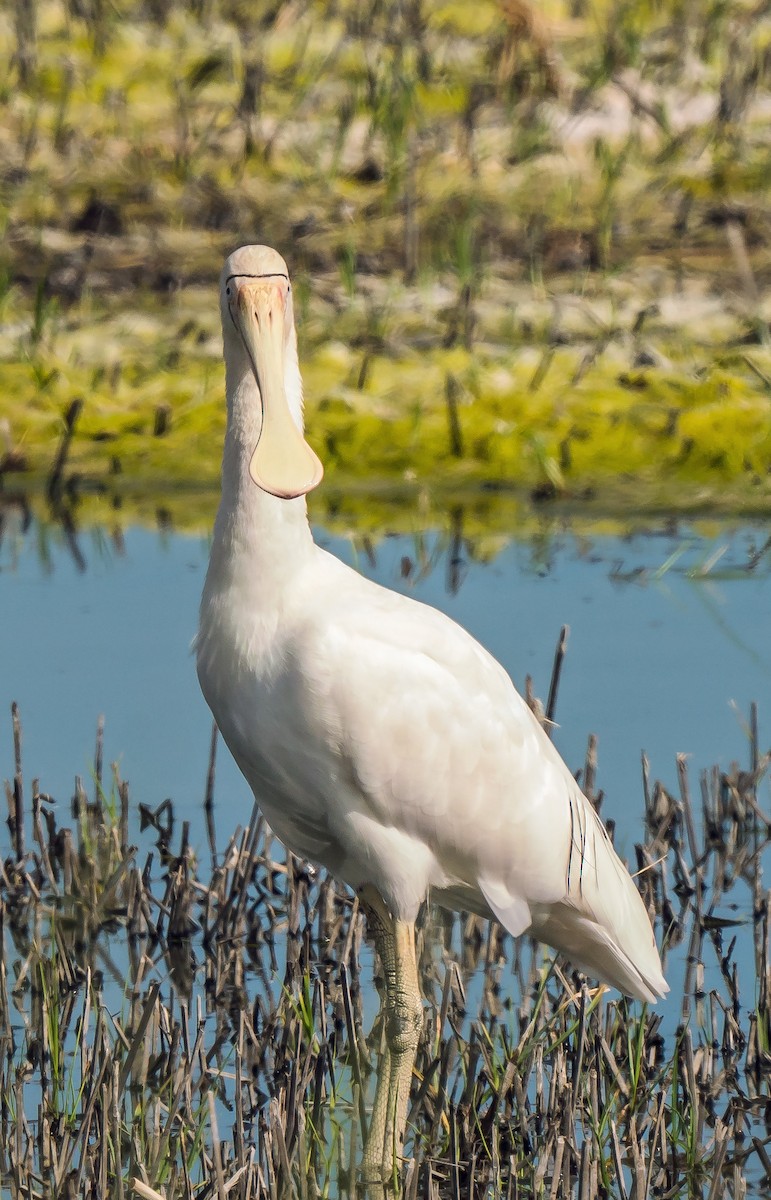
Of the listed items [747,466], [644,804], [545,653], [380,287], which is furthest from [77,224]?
[644,804]

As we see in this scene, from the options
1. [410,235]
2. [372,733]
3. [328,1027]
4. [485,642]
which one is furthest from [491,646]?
[410,235]

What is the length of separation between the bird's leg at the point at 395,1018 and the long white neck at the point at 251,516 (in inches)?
29.6

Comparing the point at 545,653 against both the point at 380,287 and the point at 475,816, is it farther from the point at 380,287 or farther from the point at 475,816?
the point at 380,287

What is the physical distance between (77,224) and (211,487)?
308 centimetres

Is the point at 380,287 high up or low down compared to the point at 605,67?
down

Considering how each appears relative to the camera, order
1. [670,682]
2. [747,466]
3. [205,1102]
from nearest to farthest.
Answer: [205,1102] < [670,682] < [747,466]

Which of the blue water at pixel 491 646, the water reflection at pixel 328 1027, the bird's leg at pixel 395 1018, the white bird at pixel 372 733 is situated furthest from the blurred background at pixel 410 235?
the bird's leg at pixel 395 1018

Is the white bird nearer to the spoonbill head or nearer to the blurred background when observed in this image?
the spoonbill head

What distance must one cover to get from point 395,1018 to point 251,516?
42.9 inches

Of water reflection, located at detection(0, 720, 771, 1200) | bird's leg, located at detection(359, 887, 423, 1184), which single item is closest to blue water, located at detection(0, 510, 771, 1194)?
water reflection, located at detection(0, 720, 771, 1200)

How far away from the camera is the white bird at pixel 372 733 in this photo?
14.0 feet

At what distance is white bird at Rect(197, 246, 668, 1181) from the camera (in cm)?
425

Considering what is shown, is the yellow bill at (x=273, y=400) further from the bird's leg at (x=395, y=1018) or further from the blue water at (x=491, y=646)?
the blue water at (x=491, y=646)

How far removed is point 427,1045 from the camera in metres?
4.64
